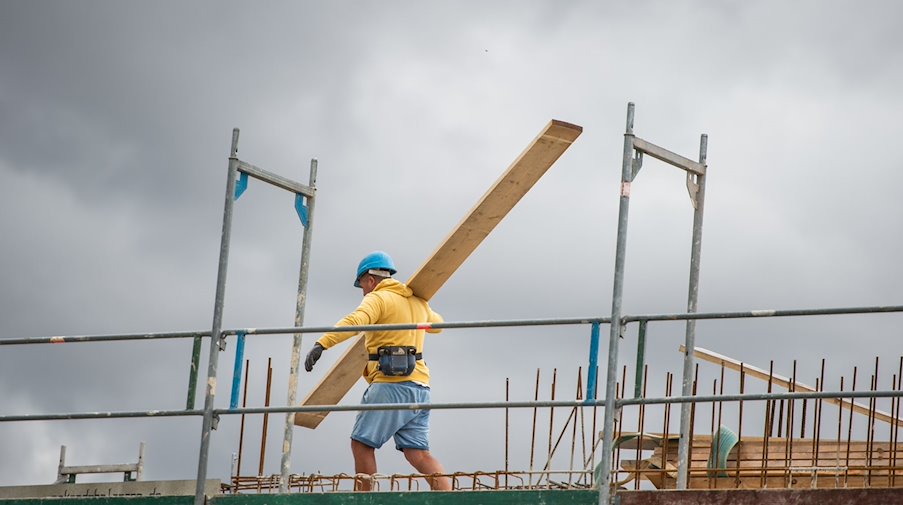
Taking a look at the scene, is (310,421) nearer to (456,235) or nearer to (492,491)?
(456,235)

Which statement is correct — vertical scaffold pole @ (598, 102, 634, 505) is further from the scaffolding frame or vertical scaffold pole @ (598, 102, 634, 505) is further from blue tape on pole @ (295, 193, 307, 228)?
blue tape on pole @ (295, 193, 307, 228)

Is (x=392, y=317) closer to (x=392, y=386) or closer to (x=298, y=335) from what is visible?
(x=392, y=386)

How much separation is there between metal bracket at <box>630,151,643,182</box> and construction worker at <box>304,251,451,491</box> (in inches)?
103

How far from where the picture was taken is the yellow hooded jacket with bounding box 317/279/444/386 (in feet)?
40.9

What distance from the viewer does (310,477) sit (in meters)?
13.2

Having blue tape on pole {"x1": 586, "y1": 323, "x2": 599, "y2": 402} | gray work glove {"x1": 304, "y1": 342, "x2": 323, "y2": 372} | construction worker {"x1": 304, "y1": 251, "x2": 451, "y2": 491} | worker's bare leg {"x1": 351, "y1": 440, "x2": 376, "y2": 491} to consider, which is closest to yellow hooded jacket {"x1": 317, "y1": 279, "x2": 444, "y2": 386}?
construction worker {"x1": 304, "y1": 251, "x2": 451, "y2": 491}

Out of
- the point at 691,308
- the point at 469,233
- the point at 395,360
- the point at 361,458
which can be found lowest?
the point at 361,458

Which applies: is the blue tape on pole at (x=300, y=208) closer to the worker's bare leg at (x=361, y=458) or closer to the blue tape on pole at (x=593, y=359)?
the worker's bare leg at (x=361, y=458)

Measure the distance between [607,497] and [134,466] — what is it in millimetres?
7544

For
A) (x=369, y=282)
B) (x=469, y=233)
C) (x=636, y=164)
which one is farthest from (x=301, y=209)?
(x=636, y=164)

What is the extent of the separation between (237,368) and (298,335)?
5.38 feet

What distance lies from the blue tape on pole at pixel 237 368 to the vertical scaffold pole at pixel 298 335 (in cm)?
137

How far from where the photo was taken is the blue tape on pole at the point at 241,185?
12242 millimetres

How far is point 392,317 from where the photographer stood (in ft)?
41.5
